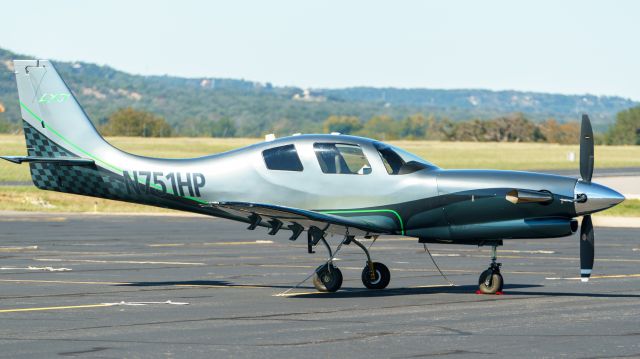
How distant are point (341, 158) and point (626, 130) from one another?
157 m

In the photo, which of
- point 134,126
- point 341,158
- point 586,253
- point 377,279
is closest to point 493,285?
point 586,253

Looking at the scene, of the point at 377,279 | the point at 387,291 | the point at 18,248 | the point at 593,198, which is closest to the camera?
the point at 593,198

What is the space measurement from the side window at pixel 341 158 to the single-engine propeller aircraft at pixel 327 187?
0.05ft

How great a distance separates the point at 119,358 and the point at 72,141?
342 inches

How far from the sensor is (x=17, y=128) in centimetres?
16925

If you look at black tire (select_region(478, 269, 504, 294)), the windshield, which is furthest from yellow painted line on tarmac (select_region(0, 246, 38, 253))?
black tire (select_region(478, 269, 504, 294))

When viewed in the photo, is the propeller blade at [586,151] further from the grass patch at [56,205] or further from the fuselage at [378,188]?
the grass patch at [56,205]

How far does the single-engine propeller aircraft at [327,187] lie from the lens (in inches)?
674

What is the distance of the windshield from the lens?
1797cm

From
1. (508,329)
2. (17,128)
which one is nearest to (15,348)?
(508,329)

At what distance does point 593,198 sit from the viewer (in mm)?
16766

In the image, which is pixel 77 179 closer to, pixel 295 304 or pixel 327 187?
pixel 327 187

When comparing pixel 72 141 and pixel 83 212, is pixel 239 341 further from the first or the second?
pixel 83 212

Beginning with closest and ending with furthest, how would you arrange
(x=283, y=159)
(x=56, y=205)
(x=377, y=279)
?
(x=283, y=159) < (x=377, y=279) < (x=56, y=205)
